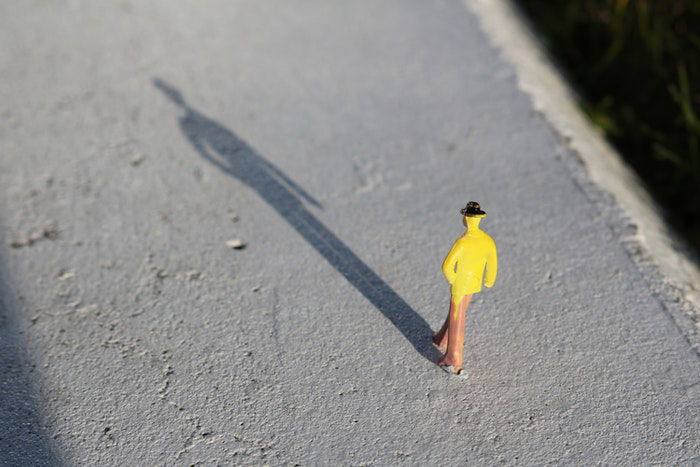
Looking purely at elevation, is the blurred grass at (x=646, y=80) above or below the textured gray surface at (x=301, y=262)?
above

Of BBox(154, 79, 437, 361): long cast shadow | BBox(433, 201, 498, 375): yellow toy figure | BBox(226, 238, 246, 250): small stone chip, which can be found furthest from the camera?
BBox(226, 238, 246, 250): small stone chip

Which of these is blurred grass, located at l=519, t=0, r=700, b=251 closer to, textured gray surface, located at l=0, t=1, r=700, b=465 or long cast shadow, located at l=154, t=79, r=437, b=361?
textured gray surface, located at l=0, t=1, r=700, b=465

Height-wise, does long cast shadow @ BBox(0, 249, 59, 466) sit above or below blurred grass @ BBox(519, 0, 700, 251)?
below

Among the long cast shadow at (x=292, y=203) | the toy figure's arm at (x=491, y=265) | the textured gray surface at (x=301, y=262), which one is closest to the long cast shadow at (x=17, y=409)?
the textured gray surface at (x=301, y=262)

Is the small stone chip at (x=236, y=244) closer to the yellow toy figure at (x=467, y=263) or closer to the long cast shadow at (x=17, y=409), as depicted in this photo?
the long cast shadow at (x=17, y=409)

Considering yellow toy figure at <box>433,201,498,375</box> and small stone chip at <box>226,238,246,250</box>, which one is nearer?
yellow toy figure at <box>433,201,498,375</box>

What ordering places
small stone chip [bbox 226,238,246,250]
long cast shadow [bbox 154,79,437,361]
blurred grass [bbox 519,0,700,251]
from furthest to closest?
1. blurred grass [bbox 519,0,700,251]
2. small stone chip [bbox 226,238,246,250]
3. long cast shadow [bbox 154,79,437,361]

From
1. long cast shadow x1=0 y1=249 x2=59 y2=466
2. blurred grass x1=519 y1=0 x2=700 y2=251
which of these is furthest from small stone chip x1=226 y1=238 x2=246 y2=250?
blurred grass x1=519 y1=0 x2=700 y2=251

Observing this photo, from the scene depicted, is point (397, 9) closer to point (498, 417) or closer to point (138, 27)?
point (138, 27)
